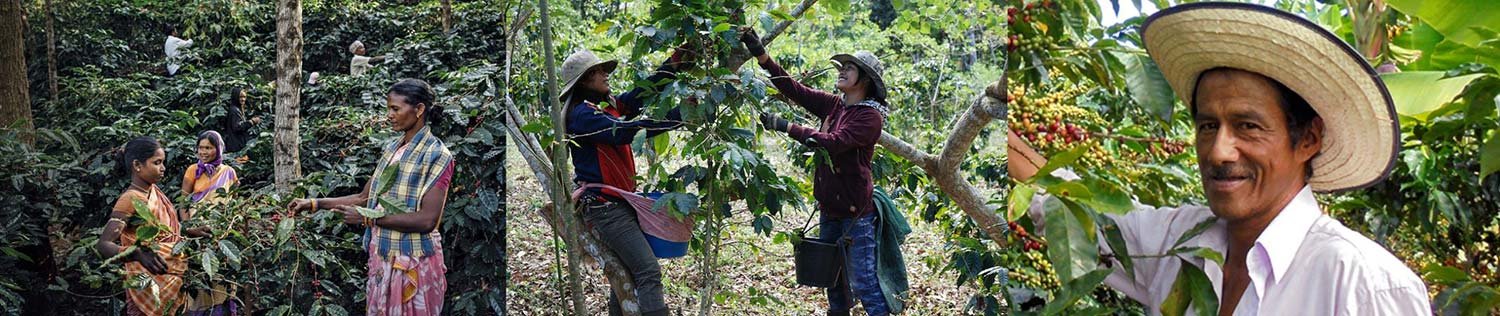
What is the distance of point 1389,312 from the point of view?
4.72 ft

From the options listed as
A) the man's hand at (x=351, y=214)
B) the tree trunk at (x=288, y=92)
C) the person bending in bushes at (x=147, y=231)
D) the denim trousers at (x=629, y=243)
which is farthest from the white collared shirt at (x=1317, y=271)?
the person bending in bushes at (x=147, y=231)

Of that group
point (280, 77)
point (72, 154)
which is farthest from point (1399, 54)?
point (72, 154)

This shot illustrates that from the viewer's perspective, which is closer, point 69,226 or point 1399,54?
point 1399,54

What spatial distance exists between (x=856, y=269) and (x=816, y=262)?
0.10 m

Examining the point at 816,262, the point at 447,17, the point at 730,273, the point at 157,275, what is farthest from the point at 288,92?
the point at 816,262

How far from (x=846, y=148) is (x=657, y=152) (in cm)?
51

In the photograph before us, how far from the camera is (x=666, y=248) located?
2.83m

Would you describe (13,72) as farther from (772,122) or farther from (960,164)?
(960,164)

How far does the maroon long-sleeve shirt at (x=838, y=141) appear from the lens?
2.43 m

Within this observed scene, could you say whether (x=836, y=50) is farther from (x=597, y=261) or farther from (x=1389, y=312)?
(x=1389, y=312)

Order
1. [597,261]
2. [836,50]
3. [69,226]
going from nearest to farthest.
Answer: [836,50]
[597,261]
[69,226]

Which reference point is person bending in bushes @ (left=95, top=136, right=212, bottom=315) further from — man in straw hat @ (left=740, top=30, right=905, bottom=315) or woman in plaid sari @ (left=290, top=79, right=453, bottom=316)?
man in straw hat @ (left=740, top=30, right=905, bottom=315)

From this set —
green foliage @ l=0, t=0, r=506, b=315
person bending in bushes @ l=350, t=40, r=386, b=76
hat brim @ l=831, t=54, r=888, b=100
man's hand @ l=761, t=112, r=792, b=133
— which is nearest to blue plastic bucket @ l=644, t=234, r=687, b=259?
man's hand @ l=761, t=112, r=792, b=133

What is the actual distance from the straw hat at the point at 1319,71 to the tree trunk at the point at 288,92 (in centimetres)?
237
